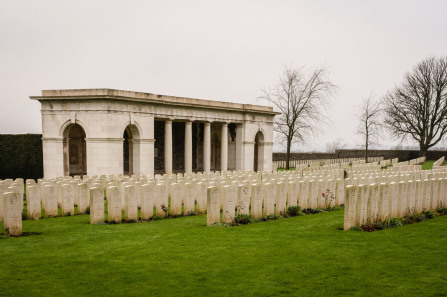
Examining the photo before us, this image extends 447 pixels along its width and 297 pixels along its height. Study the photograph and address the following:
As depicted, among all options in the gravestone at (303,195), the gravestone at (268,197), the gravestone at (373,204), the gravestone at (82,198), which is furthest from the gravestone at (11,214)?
the gravestone at (373,204)

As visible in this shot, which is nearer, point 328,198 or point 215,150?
point 328,198

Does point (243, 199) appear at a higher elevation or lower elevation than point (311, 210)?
higher

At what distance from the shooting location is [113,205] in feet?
28.4

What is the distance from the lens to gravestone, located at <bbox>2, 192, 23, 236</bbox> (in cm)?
724

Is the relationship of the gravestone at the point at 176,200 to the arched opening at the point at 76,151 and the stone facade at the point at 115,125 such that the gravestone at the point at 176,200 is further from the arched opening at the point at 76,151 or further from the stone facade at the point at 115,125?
the arched opening at the point at 76,151

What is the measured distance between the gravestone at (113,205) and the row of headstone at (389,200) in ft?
17.5

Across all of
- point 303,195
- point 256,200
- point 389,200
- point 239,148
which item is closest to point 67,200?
point 256,200

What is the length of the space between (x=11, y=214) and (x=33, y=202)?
2.05m

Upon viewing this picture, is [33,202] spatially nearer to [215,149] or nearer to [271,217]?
[271,217]

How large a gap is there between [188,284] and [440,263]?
3913 millimetres

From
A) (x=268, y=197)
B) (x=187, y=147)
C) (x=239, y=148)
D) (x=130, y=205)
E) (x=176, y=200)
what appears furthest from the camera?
(x=239, y=148)

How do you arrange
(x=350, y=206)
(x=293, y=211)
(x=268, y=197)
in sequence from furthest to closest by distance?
(x=293, y=211)
(x=268, y=197)
(x=350, y=206)

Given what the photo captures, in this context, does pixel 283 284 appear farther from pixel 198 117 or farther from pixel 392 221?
pixel 198 117

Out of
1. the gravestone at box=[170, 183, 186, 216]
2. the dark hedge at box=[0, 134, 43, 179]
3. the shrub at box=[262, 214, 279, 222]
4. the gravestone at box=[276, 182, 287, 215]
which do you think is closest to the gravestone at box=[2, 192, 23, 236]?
the gravestone at box=[170, 183, 186, 216]
